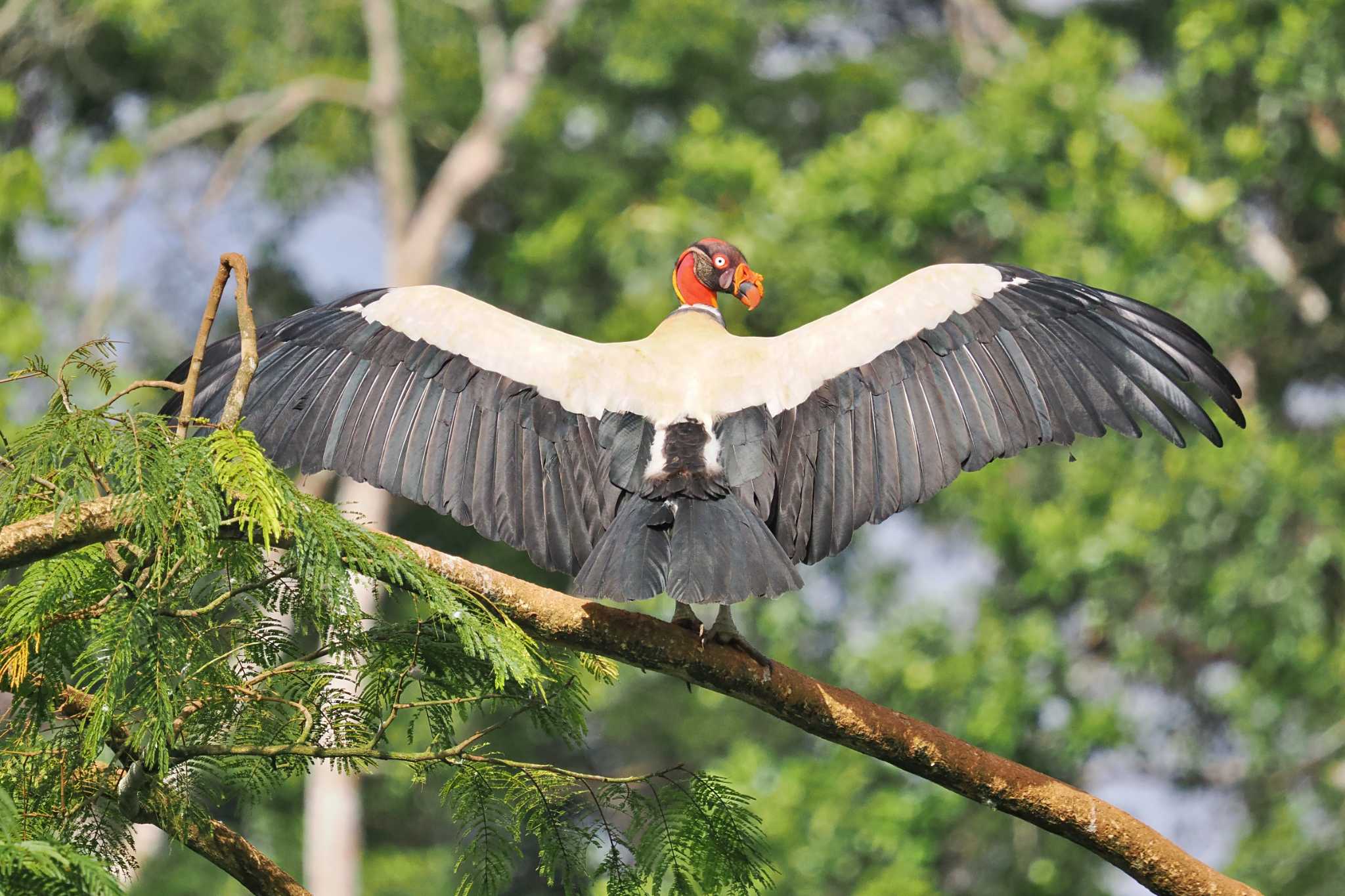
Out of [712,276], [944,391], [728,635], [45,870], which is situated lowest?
[45,870]

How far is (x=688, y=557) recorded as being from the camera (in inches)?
150

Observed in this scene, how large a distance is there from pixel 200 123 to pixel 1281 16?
34.0ft

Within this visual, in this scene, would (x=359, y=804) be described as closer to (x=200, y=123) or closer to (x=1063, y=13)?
(x=200, y=123)

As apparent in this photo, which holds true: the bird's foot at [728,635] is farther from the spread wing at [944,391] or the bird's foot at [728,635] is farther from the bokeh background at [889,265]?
the bokeh background at [889,265]

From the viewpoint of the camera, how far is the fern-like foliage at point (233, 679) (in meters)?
2.68

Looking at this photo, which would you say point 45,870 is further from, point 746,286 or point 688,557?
point 746,286

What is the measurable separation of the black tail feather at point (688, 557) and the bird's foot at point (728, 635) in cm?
12

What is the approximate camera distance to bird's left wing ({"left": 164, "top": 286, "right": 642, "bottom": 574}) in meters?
4.29

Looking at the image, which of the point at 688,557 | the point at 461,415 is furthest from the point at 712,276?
the point at 688,557

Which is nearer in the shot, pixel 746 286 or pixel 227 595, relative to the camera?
pixel 227 595

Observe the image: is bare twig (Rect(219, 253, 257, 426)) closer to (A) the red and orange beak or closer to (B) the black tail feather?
(B) the black tail feather

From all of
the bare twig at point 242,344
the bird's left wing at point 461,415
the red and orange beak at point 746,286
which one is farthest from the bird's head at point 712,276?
the bare twig at point 242,344

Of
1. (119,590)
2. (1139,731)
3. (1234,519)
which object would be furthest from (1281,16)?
(119,590)

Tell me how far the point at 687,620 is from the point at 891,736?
785 mm
